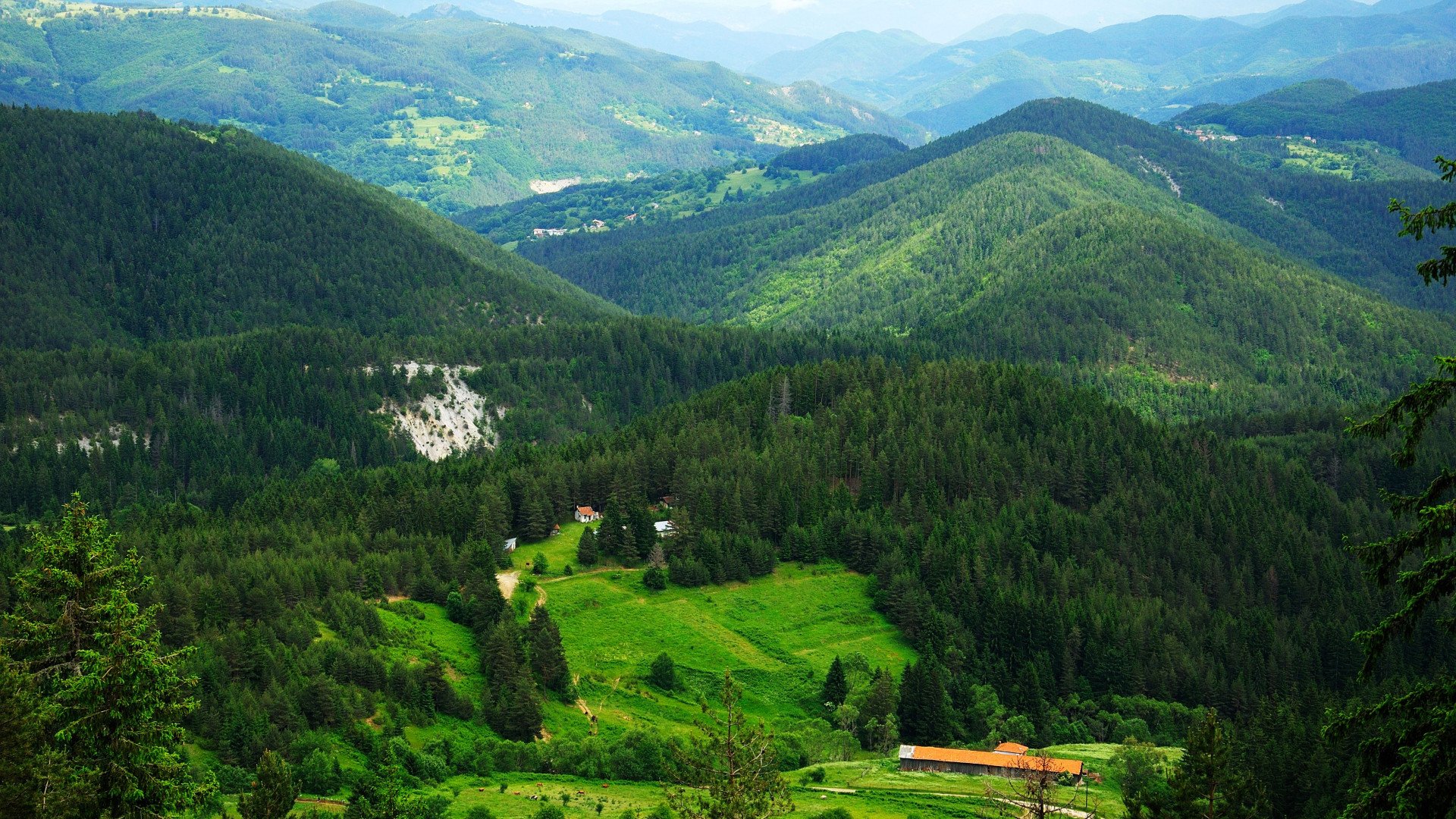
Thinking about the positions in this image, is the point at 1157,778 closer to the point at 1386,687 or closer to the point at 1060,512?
the point at 1386,687

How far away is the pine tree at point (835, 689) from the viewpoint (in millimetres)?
140625

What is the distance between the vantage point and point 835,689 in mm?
141250

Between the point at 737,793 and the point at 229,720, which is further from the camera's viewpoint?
the point at 229,720

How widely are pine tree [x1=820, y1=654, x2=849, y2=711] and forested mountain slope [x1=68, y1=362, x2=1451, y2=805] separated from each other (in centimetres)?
611

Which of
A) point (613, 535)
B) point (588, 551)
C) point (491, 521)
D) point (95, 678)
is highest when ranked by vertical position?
point (95, 678)

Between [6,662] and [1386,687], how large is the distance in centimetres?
12226

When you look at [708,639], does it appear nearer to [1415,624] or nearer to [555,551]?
[555,551]

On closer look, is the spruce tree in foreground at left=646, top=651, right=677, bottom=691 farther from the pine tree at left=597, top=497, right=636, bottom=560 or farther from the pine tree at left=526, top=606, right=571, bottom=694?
the pine tree at left=597, top=497, right=636, bottom=560

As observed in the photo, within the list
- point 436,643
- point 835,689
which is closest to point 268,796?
point 436,643

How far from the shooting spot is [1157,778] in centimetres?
10525

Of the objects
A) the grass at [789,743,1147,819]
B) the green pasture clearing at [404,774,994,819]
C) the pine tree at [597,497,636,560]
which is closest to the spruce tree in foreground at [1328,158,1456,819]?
the grass at [789,743,1147,819]

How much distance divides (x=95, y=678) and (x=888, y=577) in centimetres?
12674

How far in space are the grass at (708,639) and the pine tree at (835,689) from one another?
179 centimetres

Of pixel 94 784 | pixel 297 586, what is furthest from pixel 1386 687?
pixel 94 784
